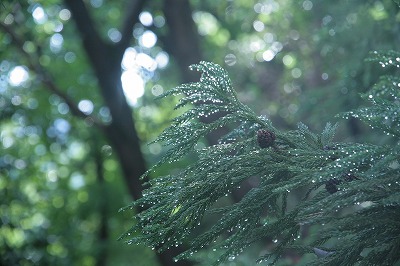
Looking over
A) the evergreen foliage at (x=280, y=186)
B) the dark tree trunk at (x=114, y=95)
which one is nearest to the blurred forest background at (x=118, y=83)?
the dark tree trunk at (x=114, y=95)

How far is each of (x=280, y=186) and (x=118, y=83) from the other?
579 centimetres

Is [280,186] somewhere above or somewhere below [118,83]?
below

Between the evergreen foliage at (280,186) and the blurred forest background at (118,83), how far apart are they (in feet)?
10.7

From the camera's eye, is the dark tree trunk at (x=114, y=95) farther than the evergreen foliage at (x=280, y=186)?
Yes

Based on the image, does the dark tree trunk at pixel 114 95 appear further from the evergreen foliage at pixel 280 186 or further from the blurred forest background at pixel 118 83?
the evergreen foliage at pixel 280 186

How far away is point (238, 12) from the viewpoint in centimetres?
1209

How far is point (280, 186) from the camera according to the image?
1870mm

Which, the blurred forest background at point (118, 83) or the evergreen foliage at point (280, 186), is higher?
the blurred forest background at point (118, 83)

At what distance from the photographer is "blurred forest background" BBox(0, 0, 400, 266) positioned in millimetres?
6871

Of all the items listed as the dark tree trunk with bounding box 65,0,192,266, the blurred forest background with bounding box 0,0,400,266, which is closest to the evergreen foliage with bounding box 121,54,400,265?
the blurred forest background with bounding box 0,0,400,266

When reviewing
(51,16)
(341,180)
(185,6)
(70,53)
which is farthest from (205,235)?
(70,53)

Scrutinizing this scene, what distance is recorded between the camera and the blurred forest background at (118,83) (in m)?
6.87

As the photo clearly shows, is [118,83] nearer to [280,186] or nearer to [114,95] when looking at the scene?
[114,95]

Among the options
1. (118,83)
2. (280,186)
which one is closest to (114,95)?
(118,83)
